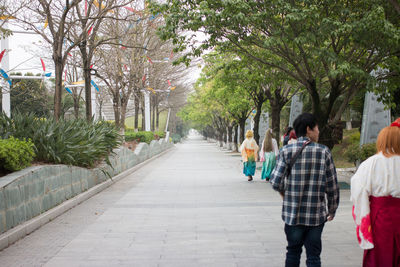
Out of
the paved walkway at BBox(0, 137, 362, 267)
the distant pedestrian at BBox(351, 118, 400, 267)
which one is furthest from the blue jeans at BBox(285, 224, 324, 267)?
the paved walkway at BBox(0, 137, 362, 267)

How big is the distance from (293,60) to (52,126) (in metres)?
7.32

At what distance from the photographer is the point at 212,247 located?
6234 mm

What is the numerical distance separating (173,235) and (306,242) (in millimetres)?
3125

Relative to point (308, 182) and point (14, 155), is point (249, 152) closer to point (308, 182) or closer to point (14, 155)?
point (14, 155)

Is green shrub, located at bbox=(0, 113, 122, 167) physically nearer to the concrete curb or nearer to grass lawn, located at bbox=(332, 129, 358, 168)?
the concrete curb

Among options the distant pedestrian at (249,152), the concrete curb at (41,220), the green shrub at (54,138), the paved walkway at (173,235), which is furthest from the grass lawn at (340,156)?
the concrete curb at (41,220)

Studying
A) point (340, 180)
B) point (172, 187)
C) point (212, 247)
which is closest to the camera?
point (212, 247)

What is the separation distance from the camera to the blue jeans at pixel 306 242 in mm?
4234

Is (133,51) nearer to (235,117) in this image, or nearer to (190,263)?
(235,117)

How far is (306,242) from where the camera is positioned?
429cm

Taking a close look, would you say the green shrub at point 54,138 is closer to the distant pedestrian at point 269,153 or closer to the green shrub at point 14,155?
the green shrub at point 14,155

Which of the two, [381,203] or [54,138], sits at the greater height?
[54,138]

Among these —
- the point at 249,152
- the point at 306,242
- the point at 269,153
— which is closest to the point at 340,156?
the point at 249,152

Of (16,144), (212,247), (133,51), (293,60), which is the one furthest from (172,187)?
(133,51)
